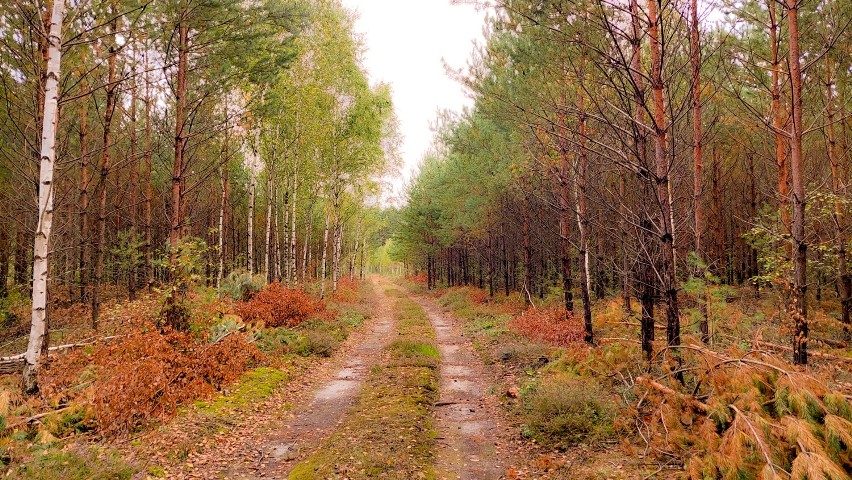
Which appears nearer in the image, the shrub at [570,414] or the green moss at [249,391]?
the shrub at [570,414]

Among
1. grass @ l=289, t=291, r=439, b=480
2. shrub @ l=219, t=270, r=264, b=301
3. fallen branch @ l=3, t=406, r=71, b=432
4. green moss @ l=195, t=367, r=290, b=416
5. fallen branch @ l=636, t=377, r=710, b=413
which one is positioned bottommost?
grass @ l=289, t=291, r=439, b=480

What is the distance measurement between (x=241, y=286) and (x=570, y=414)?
43.1ft

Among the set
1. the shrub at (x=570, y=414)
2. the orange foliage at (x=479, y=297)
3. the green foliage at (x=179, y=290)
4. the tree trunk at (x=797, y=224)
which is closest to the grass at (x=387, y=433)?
the shrub at (x=570, y=414)

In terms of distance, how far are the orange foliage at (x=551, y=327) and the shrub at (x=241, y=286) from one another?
9.68 meters

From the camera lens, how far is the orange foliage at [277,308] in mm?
14350

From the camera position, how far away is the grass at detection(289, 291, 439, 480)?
5.50 meters

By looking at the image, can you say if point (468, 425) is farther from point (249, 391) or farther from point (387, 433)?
point (249, 391)

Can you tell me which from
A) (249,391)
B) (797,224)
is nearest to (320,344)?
(249,391)

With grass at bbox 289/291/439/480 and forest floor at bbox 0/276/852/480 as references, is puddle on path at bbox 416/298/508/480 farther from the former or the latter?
grass at bbox 289/291/439/480

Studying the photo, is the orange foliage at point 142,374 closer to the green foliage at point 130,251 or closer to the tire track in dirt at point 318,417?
the tire track in dirt at point 318,417

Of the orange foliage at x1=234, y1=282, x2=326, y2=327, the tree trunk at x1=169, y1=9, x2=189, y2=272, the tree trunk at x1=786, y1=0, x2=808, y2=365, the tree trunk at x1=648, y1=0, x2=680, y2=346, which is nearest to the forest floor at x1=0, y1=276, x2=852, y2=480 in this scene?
the tree trunk at x1=648, y1=0, x2=680, y2=346

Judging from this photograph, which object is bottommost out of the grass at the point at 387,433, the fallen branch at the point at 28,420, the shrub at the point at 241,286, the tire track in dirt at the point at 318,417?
the tire track in dirt at the point at 318,417

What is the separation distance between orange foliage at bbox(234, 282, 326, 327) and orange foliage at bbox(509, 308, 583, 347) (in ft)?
24.8

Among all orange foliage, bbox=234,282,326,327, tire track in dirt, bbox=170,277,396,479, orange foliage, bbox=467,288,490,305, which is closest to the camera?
tire track in dirt, bbox=170,277,396,479
